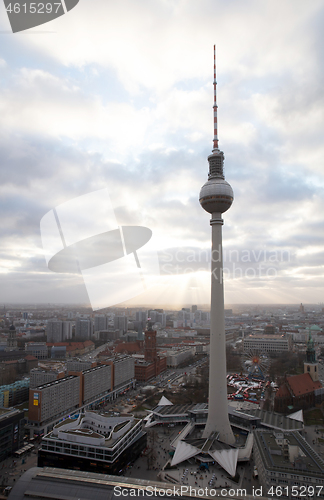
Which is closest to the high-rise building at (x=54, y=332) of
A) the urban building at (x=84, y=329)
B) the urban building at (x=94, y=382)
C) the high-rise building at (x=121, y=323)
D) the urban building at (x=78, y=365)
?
the urban building at (x=84, y=329)

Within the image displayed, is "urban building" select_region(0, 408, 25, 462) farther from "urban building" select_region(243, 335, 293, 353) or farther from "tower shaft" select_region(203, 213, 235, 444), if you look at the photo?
"urban building" select_region(243, 335, 293, 353)

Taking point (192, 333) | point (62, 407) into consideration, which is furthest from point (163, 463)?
point (192, 333)

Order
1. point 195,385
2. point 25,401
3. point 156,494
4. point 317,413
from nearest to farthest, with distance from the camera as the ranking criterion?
point 156,494, point 317,413, point 25,401, point 195,385

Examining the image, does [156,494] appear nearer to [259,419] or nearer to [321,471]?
[321,471]

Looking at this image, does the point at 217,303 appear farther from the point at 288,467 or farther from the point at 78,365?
the point at 78,365

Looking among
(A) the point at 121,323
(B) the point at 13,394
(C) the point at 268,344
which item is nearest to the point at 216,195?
(B) the point at 13,394

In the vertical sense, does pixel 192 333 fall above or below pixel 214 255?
below

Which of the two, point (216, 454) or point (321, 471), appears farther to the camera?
point (216, 454)

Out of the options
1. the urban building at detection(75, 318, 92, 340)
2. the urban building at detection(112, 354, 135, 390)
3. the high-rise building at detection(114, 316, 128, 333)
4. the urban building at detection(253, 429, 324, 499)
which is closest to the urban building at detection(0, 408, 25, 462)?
the urban building at detection(112, 354, 135, 390)
